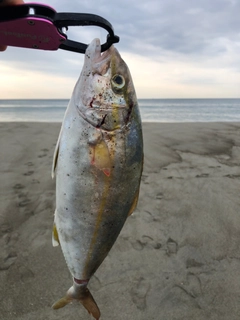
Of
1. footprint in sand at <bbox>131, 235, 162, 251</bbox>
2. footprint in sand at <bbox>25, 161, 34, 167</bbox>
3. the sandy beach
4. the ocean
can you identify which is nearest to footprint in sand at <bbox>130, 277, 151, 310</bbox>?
the sandy beach

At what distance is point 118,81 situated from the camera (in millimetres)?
1735

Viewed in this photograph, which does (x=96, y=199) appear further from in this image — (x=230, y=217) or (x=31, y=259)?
(x=230, y=217)

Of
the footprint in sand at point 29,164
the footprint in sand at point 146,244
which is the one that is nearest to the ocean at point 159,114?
the footprint in sand at point 29,164

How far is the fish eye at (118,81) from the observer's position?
1.72m

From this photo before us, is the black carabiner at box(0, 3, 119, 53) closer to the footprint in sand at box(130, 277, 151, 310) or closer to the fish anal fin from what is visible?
the fish anal fin

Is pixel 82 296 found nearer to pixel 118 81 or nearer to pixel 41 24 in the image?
pixel 118 81

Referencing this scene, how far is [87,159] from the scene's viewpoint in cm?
165

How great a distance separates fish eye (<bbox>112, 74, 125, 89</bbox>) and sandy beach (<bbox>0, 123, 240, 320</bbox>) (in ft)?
7.80

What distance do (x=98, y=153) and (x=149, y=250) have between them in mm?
2536

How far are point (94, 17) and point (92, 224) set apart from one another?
1139mm

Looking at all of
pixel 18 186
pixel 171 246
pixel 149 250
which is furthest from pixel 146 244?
pixel 18 186

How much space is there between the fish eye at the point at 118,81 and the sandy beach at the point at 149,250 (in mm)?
2378

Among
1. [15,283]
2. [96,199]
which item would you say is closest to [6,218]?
[15,283]

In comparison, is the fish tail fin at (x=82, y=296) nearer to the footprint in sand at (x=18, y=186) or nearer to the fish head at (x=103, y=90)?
the fish head at (x=103, y=90)
